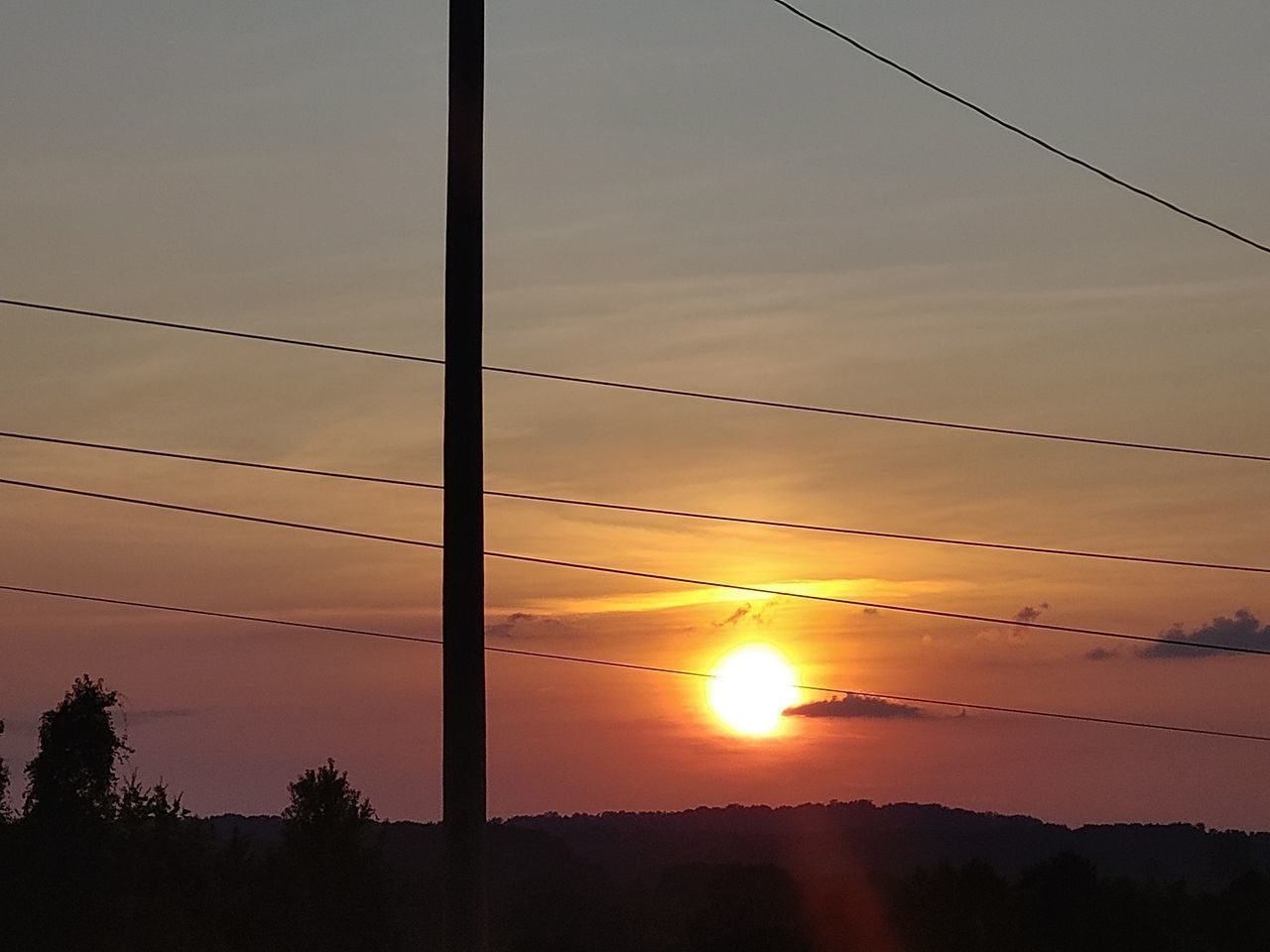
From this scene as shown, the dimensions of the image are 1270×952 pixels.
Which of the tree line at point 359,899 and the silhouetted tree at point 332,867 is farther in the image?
the silhouetted tree at point 332,867

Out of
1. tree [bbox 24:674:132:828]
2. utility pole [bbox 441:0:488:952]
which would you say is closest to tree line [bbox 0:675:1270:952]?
tree [bbox 24:674:132:828]

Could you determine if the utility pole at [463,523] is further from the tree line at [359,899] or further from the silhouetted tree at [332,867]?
the silhouetted tree at [332,867]

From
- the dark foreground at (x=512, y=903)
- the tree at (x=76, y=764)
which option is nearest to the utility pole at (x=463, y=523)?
the dark foreground at (x=512, y=903)

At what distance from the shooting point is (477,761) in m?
12.0

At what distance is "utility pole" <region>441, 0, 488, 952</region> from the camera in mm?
11805

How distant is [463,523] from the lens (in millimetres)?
12227

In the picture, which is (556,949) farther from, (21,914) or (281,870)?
(21,914)

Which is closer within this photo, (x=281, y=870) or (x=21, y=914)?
(x=21, y=914)

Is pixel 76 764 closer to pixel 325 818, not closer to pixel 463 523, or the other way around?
pixel 325 818

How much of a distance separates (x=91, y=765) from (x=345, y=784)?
54.2 feet

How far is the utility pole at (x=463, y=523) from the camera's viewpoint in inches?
465

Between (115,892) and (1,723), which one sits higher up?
(1,723)

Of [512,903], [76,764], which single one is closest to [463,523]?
[76,764]

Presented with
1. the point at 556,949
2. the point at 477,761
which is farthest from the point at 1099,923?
the point at 477,761
